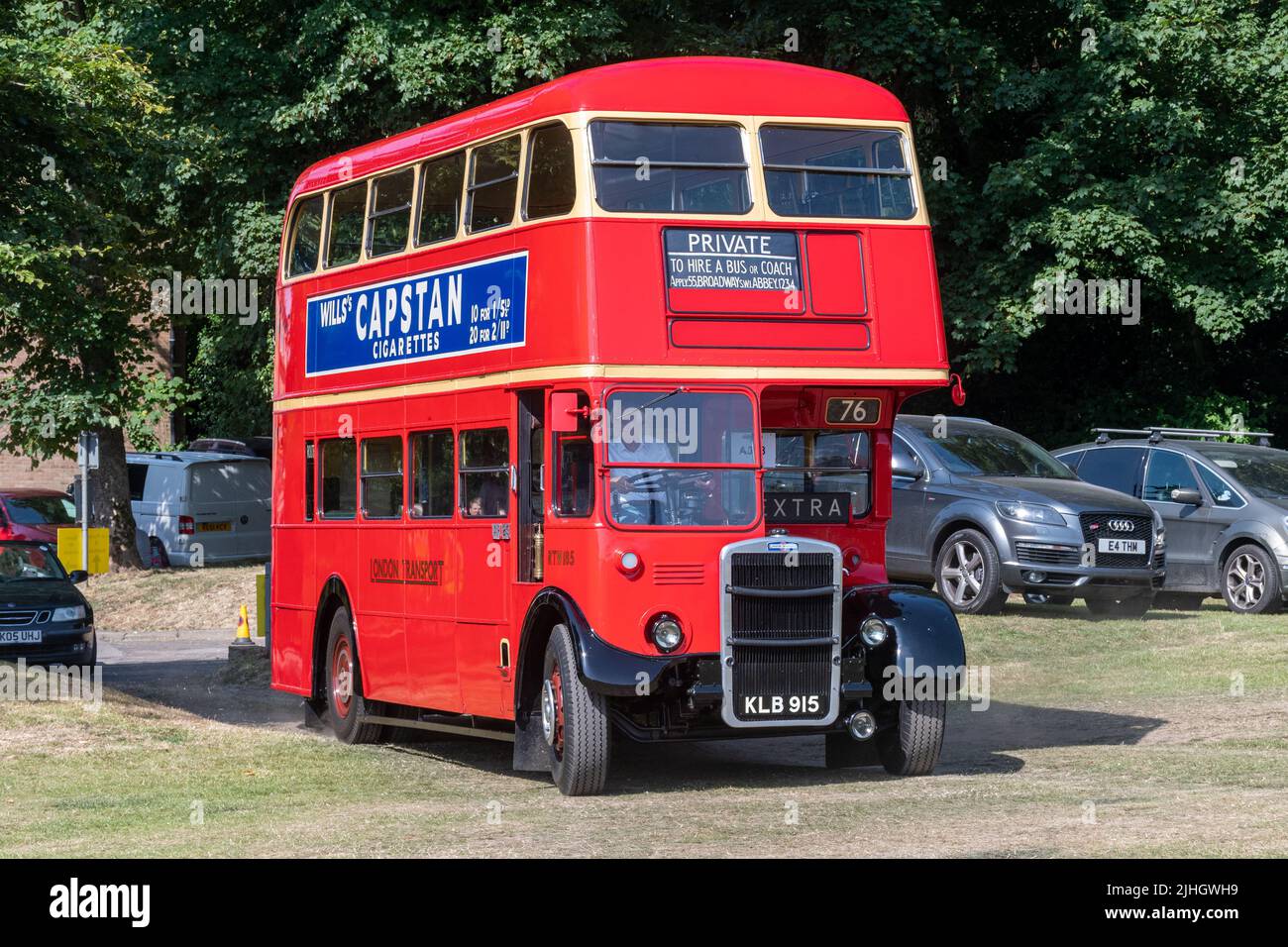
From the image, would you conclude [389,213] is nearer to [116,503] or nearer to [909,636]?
[909,636]

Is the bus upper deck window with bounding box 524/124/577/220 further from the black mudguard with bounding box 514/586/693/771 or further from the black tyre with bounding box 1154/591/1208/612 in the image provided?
the black tyre with bounding box 1154/591/1208/612

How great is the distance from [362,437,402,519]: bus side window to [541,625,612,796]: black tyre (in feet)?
11.8

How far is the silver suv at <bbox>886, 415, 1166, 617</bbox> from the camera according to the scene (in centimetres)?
2106

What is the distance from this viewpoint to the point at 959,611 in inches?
870

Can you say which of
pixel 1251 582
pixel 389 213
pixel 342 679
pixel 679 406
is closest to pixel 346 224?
pixel 389 213

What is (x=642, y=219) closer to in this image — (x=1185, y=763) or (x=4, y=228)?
(x=1185, y=763)

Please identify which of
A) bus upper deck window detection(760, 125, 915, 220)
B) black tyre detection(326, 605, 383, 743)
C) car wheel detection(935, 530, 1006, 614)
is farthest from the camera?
car wheel detection(935, 530, 1006, 614)

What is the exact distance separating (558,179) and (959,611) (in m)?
10.4

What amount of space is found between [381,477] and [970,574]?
7.92 metres

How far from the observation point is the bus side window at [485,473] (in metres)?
14.0

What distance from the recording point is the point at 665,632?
12.5 metres

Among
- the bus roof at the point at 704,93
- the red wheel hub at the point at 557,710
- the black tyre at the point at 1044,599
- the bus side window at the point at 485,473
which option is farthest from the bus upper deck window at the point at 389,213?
the black tyre at the point at 1044,599

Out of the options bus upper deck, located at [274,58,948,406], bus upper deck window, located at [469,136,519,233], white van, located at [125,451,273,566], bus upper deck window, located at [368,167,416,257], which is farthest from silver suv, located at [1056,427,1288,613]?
white van, located at [125,451,273,566]

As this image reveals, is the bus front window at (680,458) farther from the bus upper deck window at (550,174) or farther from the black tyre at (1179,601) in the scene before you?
the black tyre at (1179,601)
